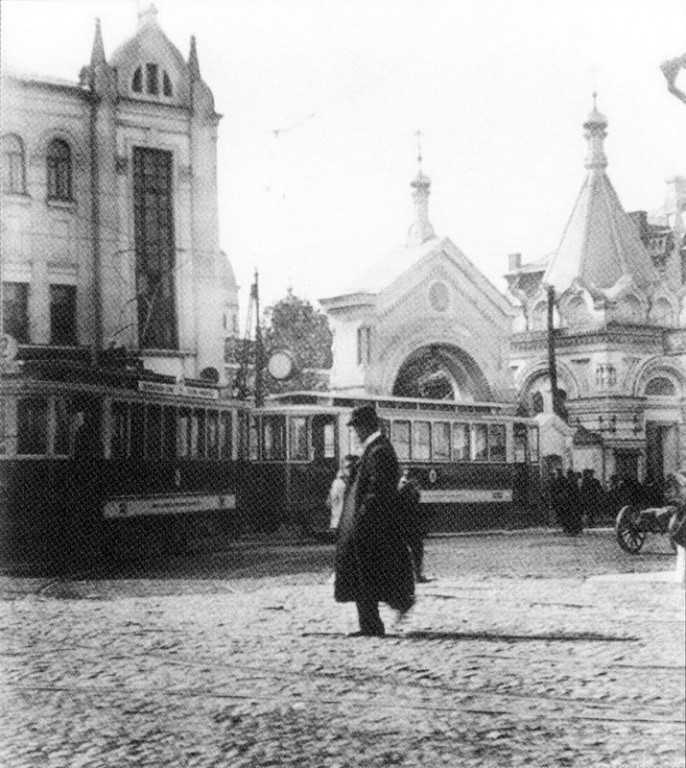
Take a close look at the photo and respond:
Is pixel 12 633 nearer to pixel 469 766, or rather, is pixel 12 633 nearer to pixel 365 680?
pixel 365 680

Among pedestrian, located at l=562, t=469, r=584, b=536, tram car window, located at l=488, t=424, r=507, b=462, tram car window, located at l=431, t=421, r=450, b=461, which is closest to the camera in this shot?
pedestrian, located at l=562, t=469, r=584, b=536

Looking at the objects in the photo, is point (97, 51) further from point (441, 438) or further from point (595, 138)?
point (441, 438)

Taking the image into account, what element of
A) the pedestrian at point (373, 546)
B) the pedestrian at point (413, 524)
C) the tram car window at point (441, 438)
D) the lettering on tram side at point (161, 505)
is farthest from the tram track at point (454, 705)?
the tram car window at point (441, 438)

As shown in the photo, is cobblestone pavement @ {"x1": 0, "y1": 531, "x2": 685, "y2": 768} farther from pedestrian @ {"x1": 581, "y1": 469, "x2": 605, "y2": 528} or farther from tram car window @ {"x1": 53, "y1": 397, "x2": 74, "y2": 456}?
tram car window @ {"x1": 53, "y1": 397, "x2": 74, "y2": 456}

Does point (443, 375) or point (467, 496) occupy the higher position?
point (443, 375)

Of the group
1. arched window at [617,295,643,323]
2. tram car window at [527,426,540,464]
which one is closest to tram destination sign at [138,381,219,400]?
tram car window at [527,426,540,464]

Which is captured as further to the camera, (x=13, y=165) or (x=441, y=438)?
(x=441, y=438)

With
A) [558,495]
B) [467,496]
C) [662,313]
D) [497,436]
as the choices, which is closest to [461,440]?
[558,495]
